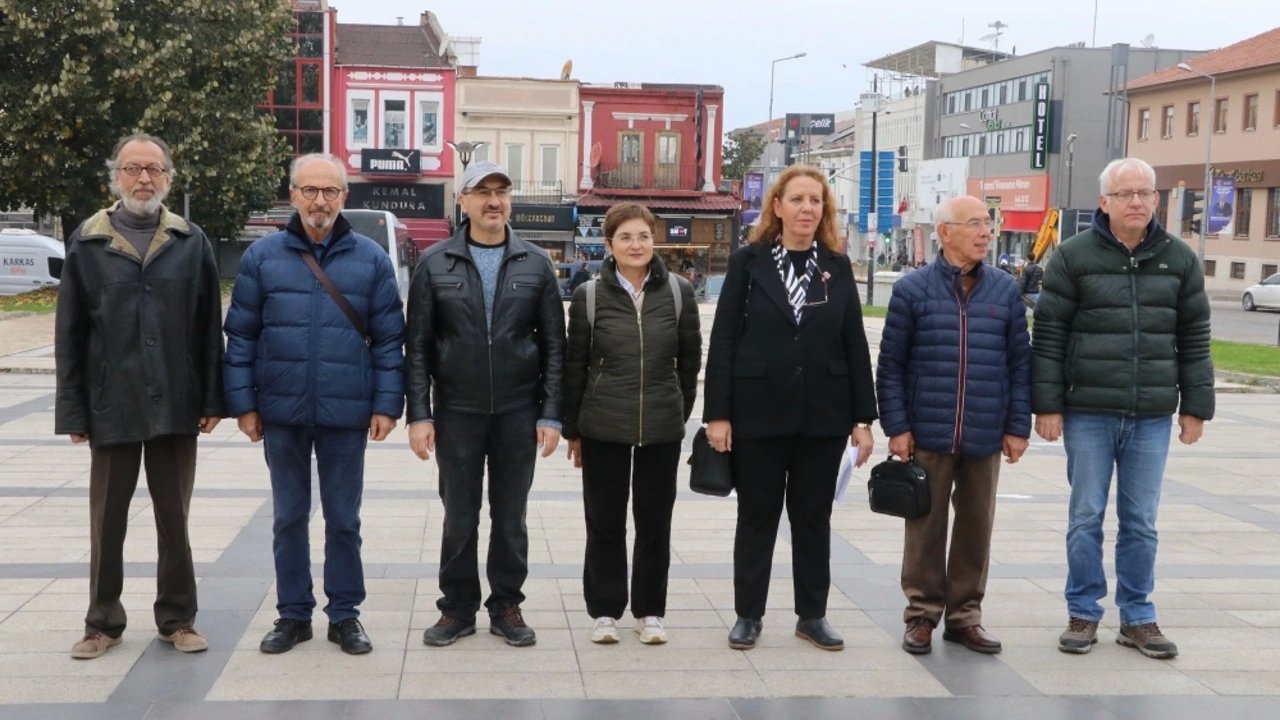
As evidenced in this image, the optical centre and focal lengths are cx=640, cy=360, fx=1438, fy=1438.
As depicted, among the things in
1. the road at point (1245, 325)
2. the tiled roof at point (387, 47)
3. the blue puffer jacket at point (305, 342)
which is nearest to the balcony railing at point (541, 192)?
the tiled roof at point (387, 47)

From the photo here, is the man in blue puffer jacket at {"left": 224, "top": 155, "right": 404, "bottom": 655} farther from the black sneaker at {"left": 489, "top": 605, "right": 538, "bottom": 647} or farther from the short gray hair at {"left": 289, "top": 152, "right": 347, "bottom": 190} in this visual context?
the black sneaker at {"left": 489, "top": 605, "right": 538, "bottom": 647}

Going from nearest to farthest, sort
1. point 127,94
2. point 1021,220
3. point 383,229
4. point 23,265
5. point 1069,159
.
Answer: point 383,229 → point 127,94 → point 23,265 → point 1069,159 → point 1021,220

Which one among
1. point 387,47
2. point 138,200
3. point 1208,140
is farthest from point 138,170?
point 1208,140

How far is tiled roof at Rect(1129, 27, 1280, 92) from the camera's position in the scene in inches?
2213

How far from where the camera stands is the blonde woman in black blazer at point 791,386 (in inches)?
230

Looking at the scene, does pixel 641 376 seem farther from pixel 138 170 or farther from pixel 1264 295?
pixel 1264 295

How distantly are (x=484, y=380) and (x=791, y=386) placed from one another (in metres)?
1.23

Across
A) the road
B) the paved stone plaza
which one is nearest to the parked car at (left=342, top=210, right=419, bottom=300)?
the paved stone plaza

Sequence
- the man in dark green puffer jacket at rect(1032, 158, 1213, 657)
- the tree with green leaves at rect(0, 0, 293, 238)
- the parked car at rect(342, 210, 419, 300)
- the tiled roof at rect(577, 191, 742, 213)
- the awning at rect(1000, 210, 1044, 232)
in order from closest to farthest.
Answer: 1. the man in dark green puffer jacket at rect(1032, 158, 1213, 657)
2. the parked car at rect(342, 210, 419, 300)
3. the tree with green leaves at rect(0, 0, 293, 238)
4. the tiled roof at rect(577, 191, 742, 213)
5. the awning at rect(1000, 210, 1044, 232)

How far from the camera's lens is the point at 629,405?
5805 millimetres

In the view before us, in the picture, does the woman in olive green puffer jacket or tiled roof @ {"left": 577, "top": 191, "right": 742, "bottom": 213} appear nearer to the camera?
the woman in olive green puffer jacket

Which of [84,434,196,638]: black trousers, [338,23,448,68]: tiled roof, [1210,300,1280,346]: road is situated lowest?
[1210,300,1280,346]: road

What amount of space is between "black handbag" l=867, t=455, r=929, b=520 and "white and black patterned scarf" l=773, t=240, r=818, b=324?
2.42 ft

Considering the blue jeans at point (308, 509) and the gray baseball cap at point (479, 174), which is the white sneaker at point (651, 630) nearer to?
the blue jeans at point (308, 509)
